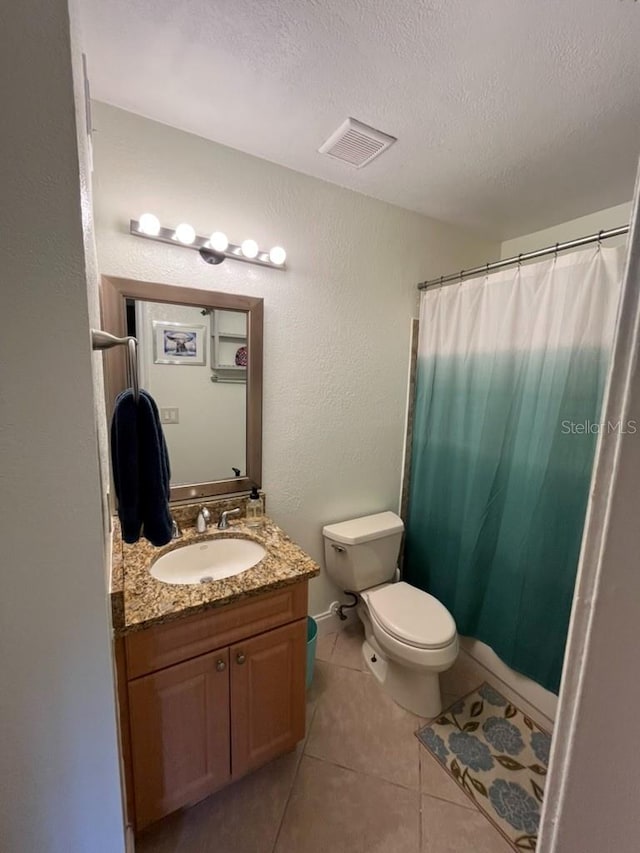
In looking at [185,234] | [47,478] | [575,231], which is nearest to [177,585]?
[47,478]

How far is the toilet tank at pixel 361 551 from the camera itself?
1.83 m

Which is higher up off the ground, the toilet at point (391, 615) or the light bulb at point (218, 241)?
the light bulb at point (218, 241)

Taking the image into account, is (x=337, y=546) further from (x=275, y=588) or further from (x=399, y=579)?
(x=275, y=588)

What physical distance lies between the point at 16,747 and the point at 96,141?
1.67 metres

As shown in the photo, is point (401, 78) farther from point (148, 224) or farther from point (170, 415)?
point (170, 415)

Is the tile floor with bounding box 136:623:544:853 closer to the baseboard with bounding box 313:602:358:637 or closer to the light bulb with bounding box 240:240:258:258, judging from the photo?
the baseboard with bounding box 313:602:358:637

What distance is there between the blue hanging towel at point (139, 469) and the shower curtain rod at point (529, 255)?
1520 millimetres

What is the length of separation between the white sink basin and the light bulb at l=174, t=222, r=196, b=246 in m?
1.18

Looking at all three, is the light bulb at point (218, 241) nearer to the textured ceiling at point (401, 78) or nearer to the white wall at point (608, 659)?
the textured ceiling at point (401, 78)

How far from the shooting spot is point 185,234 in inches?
52.2

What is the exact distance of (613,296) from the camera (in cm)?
131

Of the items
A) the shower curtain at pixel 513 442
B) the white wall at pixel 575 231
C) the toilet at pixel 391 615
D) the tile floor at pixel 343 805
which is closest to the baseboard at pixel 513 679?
the shower curtain at pixel 513 442

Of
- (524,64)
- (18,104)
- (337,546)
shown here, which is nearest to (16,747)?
(18,104)

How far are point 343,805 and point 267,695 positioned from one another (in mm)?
481
